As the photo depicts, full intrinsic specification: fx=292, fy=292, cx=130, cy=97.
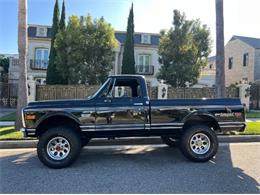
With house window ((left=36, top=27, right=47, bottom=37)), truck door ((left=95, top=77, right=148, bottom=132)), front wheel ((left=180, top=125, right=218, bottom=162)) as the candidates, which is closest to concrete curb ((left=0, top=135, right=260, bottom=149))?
truck door ((left=95, top=77, right=148, bottom=132))

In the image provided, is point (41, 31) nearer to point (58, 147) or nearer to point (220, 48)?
point (220, 48)

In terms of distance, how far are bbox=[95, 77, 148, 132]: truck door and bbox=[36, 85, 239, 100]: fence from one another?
1260 centimetres

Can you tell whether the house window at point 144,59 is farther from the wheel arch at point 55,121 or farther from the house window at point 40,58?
the wheel arch at point 55,121

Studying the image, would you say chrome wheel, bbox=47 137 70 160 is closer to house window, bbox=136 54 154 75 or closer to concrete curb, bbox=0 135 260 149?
concrete curb, bbox=0 135 260 149

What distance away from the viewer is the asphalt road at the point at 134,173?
16.6 feet

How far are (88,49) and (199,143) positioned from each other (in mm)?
15962

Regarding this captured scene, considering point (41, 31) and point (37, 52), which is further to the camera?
point (41, 31)

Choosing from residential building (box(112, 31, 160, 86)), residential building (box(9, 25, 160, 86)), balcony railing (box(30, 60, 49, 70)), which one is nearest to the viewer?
residential building (box(9, 25, 160, 86))

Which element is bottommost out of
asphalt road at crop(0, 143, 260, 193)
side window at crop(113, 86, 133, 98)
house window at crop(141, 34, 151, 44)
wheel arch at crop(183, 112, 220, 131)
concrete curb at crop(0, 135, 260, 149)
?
asphalt road at crop(0, 143, 260, 193)

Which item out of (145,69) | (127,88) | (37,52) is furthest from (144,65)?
(127,88)

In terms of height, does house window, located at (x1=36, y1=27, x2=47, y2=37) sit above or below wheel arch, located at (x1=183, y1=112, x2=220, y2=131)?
above

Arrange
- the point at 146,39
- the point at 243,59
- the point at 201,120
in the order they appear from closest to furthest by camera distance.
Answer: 1. the point at 201,120
2. the point at 146,39
3. the point at 243,59

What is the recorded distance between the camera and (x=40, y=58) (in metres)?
31.2

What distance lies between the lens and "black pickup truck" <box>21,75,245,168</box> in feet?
21.3
